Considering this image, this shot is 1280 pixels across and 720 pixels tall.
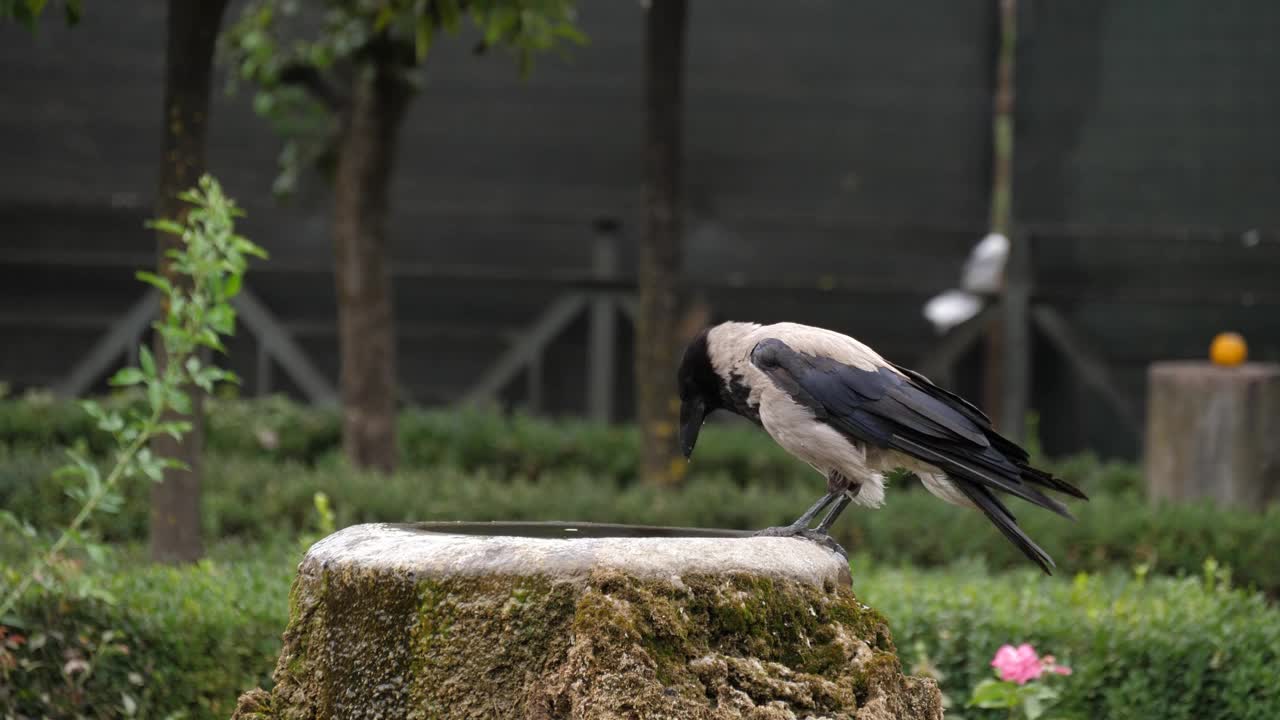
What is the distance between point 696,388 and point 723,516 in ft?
12.6

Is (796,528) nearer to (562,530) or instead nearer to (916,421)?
(916,421)

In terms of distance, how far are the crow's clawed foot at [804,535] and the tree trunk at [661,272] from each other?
482 cm

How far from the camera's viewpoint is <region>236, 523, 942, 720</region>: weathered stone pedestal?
9.44ft

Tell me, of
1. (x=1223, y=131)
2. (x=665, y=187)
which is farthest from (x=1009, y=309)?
(x=665, y=187)

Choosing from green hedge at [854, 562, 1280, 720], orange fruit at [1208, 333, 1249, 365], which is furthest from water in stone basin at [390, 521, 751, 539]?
orange fruit at [1208, 333, 1249, 365]

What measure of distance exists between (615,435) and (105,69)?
19.1 feet

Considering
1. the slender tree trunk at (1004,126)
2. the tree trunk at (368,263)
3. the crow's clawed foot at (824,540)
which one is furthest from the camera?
the slender tree trunk at (1004,126)

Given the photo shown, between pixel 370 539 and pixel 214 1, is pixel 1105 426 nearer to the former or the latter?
pixel 214 1

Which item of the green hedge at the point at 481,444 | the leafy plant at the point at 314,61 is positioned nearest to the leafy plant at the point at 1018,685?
the leafy plant at the point at 314,61

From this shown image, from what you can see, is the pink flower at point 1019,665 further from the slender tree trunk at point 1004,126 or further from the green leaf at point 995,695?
the slender tree trunk at point 1004,126

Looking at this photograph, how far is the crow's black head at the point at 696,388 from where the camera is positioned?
411 cm

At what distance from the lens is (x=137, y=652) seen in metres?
4.77

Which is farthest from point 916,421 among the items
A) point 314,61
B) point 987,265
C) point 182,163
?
point 987,265

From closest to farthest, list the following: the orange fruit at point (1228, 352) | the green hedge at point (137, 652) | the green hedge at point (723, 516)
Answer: the green hedge at point (137, 652)
the green hedge at point (723, 516)
the orange fruit at point (1228, 352)
